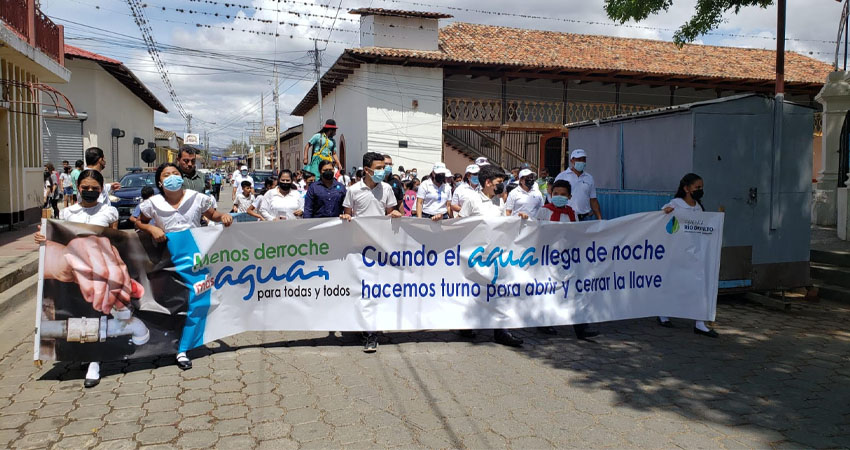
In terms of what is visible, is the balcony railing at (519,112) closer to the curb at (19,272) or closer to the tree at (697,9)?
the tree at (697,9)

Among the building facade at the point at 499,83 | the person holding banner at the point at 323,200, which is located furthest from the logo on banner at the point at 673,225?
the building facade at the point at 499,83

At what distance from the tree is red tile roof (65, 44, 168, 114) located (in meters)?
22.3

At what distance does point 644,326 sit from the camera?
7016 mm

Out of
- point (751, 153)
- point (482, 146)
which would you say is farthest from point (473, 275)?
point (482, 146)

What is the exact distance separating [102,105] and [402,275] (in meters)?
26.4

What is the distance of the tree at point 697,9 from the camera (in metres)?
10.2

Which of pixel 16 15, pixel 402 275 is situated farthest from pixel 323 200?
pixel 16 15

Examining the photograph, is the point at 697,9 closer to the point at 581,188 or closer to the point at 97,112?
the point at 581,188

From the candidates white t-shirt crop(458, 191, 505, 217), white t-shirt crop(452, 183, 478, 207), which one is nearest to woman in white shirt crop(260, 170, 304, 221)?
white t-shirt crop(452, 183, 478, 207)

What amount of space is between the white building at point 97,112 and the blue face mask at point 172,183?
20447 mm

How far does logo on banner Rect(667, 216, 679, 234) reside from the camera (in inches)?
261

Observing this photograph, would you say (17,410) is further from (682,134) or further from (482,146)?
(482,146)

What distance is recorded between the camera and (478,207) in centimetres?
653

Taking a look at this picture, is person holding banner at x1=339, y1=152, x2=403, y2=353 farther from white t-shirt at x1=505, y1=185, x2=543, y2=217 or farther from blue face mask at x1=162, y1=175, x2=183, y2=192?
blue face mask at x1=162, y1=175, x2=183, y2=192
